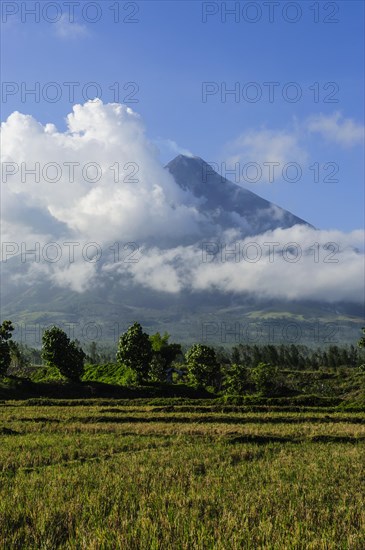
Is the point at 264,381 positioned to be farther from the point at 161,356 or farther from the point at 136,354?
the point at 161,356

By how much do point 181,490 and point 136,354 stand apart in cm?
7918

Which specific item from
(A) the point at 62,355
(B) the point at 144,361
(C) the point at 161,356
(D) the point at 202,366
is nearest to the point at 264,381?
(D) the point at 202,366

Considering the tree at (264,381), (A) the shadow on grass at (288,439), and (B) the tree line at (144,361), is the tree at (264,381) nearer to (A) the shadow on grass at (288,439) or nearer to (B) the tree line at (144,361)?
(B) the tree line at (144,361)

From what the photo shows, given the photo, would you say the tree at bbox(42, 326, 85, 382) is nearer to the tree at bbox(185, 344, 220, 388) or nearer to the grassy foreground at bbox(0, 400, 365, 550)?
the tree at bbox(185, 344, 220, 388)

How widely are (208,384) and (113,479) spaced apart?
8811 centimetres

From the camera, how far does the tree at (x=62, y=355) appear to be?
288 feet

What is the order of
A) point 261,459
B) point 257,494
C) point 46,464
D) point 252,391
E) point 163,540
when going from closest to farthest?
point 163,540
point 257,494
point 46,464
point 261,459
point 252,391

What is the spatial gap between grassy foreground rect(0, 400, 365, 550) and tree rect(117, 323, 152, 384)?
6083cm

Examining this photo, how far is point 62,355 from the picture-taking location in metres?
87.9

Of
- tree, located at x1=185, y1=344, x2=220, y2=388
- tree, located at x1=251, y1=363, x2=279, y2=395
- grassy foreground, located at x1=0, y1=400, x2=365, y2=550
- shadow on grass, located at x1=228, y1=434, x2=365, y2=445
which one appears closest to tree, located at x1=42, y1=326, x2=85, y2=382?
Result: tree, located at x1=185, y1=344, x2=220, y2=388

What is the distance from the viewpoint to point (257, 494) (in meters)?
15.4

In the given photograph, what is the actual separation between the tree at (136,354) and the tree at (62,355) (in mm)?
9365

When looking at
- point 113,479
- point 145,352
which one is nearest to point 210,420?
point 113,479

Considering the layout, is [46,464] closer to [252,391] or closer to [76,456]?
[76,456]
